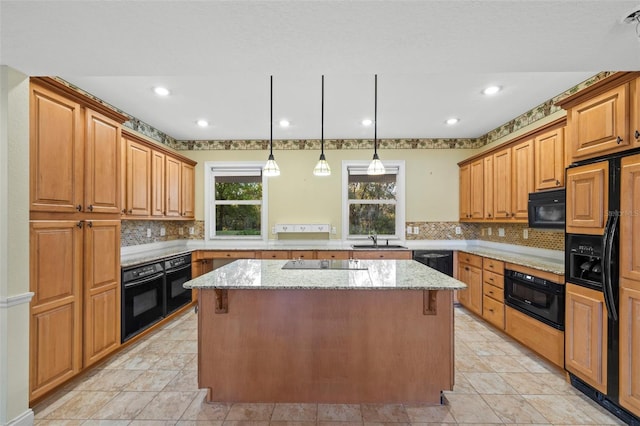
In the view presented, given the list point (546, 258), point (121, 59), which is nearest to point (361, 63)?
point (121, 59)

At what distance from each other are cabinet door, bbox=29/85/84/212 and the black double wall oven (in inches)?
39.4

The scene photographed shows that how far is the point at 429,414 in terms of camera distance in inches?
76.7

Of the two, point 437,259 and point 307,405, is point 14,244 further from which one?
point 437,259

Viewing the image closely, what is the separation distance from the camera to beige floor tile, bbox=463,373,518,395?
223 centimetres

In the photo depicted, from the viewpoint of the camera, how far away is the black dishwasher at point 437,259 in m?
4.22

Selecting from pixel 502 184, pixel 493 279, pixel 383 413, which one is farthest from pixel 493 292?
pixel 383 413

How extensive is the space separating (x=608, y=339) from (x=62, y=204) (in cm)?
407

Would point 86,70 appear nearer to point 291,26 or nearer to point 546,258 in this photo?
point 291,26

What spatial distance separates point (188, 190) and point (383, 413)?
4.14 m

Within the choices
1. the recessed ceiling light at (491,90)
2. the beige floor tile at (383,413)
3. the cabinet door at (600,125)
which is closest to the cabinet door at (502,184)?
the recessed ceiling light at (491,90)

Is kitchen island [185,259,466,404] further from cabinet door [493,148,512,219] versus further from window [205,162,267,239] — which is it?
window [205,162,267,239]

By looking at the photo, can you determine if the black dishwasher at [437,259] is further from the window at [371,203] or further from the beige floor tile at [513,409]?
the beige floor tile at [513,409]

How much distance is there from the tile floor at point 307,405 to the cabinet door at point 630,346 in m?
0.22

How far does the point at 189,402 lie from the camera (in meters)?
2.09
